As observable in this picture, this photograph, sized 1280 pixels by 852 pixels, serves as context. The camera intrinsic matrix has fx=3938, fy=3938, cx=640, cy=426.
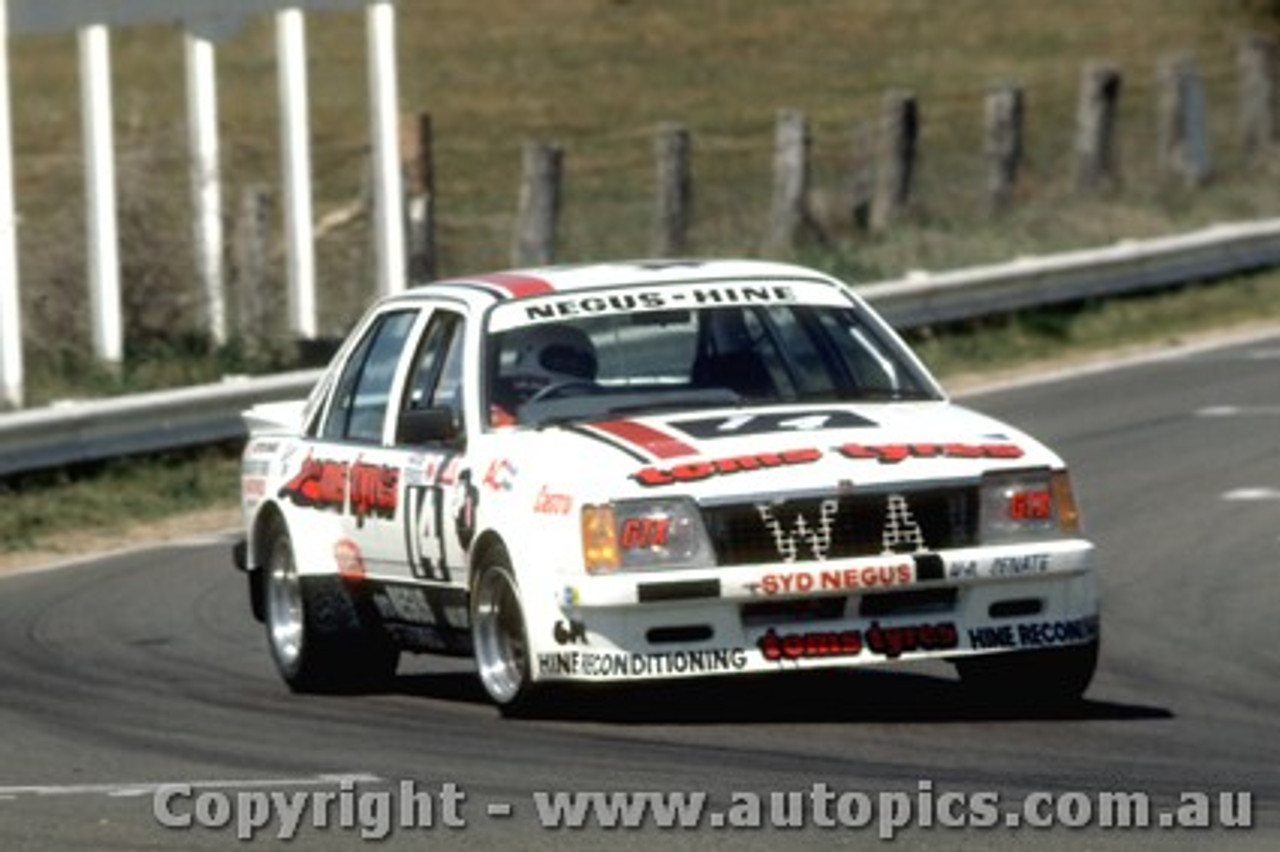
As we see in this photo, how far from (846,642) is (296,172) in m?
13.5

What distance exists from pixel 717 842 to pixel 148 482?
11.1 meters

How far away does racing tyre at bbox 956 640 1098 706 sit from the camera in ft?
39.8

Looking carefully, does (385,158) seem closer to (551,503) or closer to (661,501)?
(551,503)

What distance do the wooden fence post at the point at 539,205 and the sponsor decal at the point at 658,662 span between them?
1635cm

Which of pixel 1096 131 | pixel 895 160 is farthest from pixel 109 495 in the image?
pixel 1096 131

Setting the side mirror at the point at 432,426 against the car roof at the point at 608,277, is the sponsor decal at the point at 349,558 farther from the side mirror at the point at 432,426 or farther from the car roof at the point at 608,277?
the car roof at the point at 608,277

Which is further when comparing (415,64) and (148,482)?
(415,64)

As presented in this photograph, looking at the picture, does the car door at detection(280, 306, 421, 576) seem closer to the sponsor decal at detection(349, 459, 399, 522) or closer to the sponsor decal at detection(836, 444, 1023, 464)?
the sponsor decal at detection(349, 459, 399, 522)

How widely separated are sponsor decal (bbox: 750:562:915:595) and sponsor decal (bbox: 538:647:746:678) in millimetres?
226

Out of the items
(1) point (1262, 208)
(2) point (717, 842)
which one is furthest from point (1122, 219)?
(2) point (717, 842)

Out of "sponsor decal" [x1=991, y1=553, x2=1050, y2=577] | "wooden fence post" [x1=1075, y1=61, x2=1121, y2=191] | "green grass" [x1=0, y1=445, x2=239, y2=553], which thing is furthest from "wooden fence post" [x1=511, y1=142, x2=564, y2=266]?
"sponsor decal" [x1=991, y1=553, x2=1050, y2=577]

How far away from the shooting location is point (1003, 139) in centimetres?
3222

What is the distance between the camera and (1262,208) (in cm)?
3125

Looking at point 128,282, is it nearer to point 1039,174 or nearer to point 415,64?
point 1039,174
